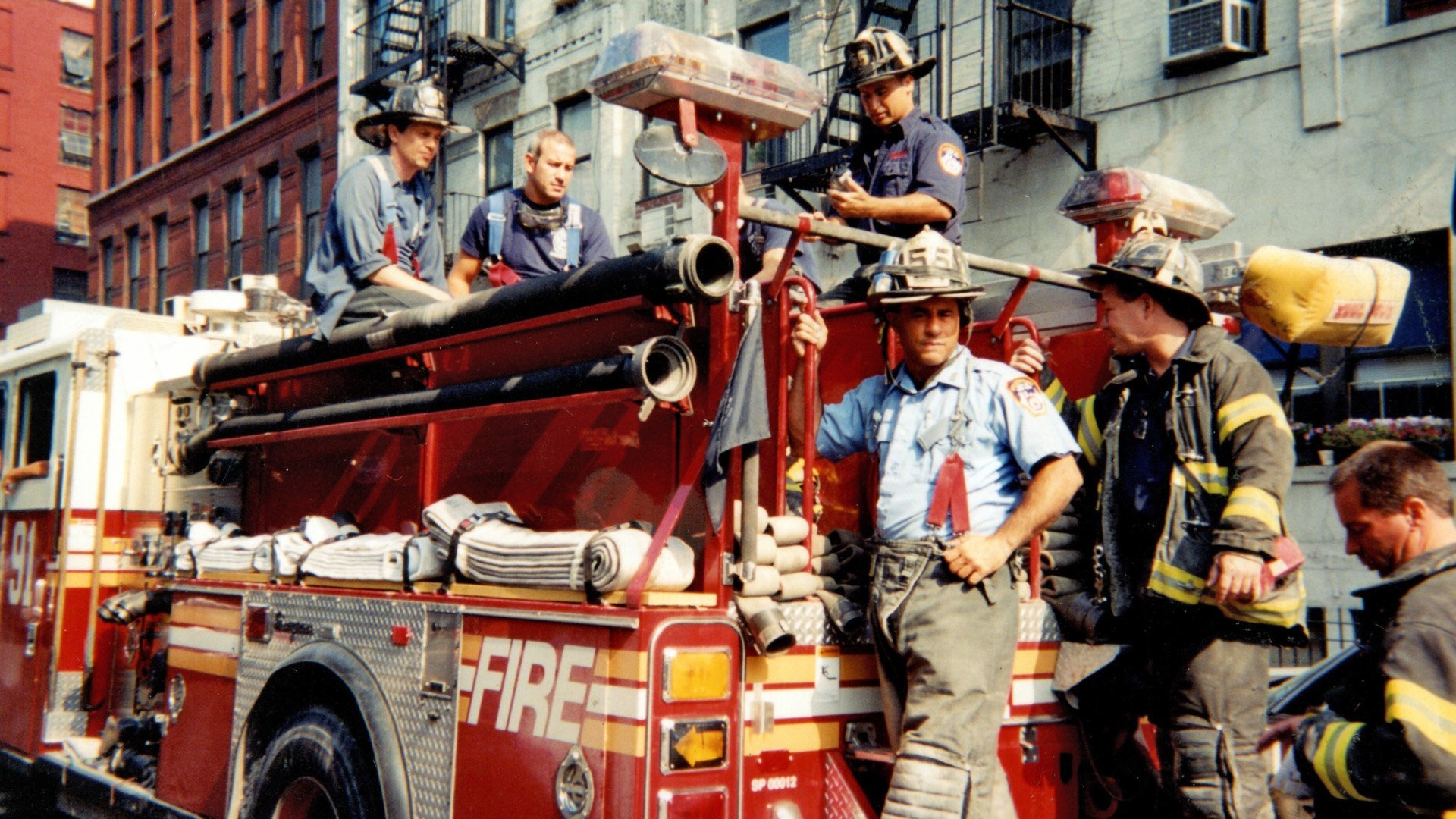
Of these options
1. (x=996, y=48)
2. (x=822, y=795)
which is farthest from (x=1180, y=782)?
(x=996, y=48)

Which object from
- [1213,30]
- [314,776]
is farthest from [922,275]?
[1213,30]

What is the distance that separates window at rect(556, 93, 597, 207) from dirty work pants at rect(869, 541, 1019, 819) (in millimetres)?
15695

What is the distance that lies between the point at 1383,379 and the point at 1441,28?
2.82m

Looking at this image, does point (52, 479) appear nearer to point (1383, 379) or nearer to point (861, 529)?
point (861, 529)

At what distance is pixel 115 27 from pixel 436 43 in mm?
18283

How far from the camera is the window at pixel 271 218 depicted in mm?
26891

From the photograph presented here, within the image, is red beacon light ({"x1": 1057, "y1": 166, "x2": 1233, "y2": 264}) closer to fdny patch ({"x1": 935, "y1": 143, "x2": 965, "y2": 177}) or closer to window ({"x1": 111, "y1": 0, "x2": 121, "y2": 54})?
fdny patch ({"x1": 935, "y1": 143, "x2": 965, "y2": 177})

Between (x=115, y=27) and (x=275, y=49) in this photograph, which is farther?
(x=115, y=27)

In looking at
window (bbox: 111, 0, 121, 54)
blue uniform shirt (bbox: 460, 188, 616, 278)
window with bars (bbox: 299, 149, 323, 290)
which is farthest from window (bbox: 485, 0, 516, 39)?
window (bbox: 111, 0, 121, 54)

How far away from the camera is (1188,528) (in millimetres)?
3584

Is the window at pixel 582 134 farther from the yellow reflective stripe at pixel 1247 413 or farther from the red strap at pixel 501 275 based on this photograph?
the yellow reflective stripe at pixel 1247 413

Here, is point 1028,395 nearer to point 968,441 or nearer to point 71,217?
point 968,441

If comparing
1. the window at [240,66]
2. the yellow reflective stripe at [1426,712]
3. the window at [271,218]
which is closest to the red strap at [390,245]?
the yellow reflective stripe at [1426,712]

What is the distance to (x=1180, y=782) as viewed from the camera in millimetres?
3490
